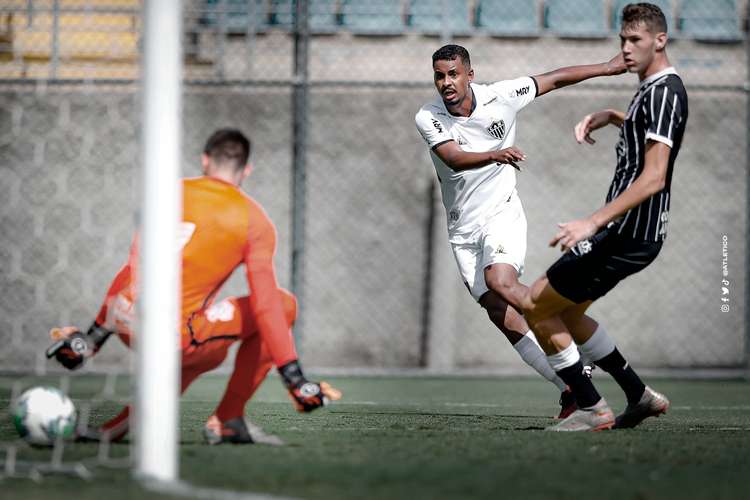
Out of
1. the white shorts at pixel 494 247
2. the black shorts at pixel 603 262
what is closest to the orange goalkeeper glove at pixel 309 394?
the black shorts at pixel 603 262

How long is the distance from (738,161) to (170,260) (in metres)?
8.01

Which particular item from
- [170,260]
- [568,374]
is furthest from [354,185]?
[170,260]

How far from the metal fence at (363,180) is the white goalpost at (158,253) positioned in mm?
6455

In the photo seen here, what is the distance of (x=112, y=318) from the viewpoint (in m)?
4.23

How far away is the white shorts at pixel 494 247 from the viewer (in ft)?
18.9

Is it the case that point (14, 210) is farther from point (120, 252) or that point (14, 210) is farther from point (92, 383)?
point (92, 383)

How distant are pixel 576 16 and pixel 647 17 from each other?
248 inches

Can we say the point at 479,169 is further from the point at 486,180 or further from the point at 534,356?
the point at 534,356

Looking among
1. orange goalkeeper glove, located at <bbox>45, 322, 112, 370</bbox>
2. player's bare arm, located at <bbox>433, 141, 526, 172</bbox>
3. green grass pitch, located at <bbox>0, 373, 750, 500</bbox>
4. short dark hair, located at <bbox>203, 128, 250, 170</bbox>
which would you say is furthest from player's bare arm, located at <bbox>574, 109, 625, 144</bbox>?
orange goalkeeper glove, located at <bbox>45, 322, 112, 370</bbox>

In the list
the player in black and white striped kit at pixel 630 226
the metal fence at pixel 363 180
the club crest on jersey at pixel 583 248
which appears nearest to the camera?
the player in black and white striped kit at pixel 630 226

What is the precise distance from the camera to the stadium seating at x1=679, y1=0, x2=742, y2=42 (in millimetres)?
10633

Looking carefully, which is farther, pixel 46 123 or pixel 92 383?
pixel 46 123

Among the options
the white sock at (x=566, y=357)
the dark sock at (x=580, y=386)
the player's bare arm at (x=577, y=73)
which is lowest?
the dark sock at (x=580, y=386)

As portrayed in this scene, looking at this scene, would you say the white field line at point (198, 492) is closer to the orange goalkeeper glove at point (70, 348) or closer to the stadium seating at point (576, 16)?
the orange goalkeeper glove at point (70, 348)
